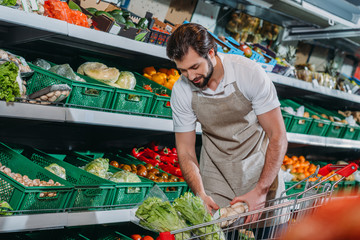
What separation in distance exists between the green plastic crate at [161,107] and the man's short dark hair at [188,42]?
887mm

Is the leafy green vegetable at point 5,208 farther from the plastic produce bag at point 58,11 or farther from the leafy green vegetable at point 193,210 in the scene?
the plastic produce bag at point 58,11

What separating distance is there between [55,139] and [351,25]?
2843mm

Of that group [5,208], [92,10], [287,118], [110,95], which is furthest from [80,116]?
[287,118]

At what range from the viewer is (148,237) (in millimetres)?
2887

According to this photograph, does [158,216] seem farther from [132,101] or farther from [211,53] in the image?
[132,101]

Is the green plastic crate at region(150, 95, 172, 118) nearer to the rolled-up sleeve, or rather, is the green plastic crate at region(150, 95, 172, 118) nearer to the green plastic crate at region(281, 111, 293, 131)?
the rolled-up sleeve

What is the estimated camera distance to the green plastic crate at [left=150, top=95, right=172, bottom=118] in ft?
9.36

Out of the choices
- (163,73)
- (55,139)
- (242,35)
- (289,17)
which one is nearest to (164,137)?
(163,73)

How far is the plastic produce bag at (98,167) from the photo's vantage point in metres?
2.72

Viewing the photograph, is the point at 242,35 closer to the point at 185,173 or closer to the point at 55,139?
the point at 55,139

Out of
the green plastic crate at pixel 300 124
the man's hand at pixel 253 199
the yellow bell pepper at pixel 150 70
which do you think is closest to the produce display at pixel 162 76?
the yellow bell pepper at pixel 150 70

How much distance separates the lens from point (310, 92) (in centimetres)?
440

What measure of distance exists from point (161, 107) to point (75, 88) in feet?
2.14

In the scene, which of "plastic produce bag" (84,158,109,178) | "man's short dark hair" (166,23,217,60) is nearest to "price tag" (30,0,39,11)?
"man's short dark hair" (166,23,217,60)
